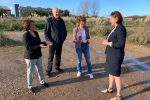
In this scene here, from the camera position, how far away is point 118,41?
233 cm

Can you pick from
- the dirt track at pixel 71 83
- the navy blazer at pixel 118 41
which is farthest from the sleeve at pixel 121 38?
the dirt track at pixel 71 83

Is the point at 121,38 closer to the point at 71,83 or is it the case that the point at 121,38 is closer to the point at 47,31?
the point at 71,83

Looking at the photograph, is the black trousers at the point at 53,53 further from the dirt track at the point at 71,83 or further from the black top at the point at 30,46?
the black top at the point at 30,46

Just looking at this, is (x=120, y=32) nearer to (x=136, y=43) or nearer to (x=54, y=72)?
(x=54, y=72)

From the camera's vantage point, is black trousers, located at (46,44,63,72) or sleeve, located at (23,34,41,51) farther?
black trousers, located at (46,44,63,72)

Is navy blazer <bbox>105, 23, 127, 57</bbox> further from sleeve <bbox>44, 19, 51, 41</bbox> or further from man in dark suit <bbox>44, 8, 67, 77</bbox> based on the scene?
sleeve <bbox>44, 19, 51, 41</bbox>

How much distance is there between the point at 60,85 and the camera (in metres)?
3.34

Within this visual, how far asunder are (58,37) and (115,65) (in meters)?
1.90

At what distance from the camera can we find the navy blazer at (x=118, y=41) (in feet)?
7.52

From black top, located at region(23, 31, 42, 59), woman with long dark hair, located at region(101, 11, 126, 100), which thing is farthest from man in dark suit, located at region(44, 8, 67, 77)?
woman with long dark hair, located at region(101, 11, 126, 100)

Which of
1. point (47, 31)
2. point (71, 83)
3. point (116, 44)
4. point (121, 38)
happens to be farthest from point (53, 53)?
point (121, 38)

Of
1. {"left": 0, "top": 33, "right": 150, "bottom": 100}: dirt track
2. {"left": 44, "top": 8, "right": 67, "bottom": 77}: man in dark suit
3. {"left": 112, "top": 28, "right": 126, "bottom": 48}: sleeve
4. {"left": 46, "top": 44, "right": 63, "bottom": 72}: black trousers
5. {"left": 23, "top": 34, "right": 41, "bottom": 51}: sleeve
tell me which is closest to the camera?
{"left": 112, "top": 28, "right": 126, "bottom": 48}: sleeve

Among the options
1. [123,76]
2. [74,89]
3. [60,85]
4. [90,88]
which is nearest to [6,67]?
[60,85]

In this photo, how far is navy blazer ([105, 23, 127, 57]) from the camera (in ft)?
7.52
